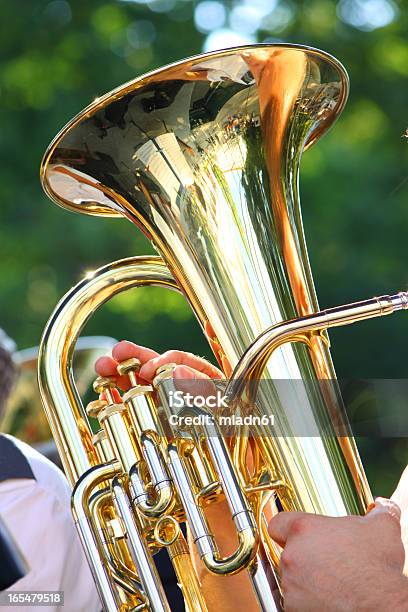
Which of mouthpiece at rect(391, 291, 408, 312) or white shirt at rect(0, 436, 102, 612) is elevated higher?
mouthpiece at rect(391, 291, 408, 312)

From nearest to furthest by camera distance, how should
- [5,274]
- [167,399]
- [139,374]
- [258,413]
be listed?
[258,413]
[167,399]
[139,374]
[5,274]

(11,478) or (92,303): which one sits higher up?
(92,303)

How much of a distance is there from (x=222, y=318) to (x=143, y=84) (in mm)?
438

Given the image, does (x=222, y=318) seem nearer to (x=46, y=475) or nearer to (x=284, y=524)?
(x=284, y=524)

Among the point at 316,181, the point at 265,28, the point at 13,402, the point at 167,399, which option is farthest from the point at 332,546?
the point at 265,28

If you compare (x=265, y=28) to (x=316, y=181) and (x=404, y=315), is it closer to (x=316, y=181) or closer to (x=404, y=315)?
(x=316, y=181)

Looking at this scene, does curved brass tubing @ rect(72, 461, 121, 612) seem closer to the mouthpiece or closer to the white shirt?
the white shirt

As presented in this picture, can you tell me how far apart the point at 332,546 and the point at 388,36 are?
8.41 m

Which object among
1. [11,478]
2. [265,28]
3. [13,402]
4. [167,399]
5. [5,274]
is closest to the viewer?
[167,399]

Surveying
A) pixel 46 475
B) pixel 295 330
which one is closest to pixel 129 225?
pixel 46 475

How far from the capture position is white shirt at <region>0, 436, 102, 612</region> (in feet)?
7.39

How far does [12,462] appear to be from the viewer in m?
2.34

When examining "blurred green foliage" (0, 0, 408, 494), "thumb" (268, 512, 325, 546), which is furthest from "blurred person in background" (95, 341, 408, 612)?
"blurred green foliage" (0, 0, 408, 494)

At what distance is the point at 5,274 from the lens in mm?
8305
